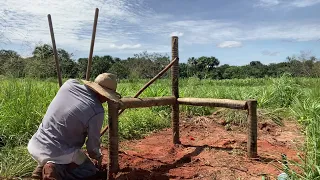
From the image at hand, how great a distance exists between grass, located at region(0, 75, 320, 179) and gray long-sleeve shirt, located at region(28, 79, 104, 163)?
483 mm

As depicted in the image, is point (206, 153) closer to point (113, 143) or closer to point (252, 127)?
point (252, 127)

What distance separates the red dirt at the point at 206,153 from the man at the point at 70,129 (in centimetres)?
59

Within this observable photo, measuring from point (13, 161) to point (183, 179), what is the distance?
1.84 metres

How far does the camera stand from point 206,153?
16.0 feet

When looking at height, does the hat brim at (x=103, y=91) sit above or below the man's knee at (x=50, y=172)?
above

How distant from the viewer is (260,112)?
7461mm

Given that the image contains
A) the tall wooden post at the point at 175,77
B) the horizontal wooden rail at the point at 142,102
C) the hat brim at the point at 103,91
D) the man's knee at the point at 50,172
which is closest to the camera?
the man's knee at the point at 50,172

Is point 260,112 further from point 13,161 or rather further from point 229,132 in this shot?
point 13,161

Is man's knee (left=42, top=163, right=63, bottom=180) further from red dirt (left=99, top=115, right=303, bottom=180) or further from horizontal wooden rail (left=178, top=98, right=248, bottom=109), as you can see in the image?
horizontal wooden rail (left=178, top=98, right=248, bottom=109)

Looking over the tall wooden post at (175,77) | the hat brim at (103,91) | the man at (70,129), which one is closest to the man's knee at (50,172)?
the man at (70,129)

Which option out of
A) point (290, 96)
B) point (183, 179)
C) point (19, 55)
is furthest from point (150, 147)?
point (290, 96)

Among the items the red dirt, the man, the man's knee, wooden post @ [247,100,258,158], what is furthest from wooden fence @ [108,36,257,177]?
the man's knee

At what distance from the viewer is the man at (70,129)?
336 cm

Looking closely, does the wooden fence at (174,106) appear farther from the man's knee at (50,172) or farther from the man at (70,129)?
the man's knee at (50,172)
